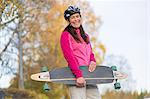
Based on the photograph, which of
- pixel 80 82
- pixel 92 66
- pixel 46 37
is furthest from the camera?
pixel 46 37

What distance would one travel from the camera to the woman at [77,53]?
2.30 meters

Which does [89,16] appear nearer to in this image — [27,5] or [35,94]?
[27,5]

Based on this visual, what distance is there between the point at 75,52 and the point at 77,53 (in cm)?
1

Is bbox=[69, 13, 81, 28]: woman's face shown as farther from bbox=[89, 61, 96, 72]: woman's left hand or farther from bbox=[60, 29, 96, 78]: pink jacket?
bbox=[89, 61, 96, 72]: woman's left hand

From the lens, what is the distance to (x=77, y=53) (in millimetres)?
2365

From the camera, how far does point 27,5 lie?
504cm

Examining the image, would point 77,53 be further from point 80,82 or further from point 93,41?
point 93,41

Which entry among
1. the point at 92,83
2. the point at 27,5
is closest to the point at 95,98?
the point at 92,83

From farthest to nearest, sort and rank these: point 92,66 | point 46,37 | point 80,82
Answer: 1. point 46,37
2. point 92,66
3. point 80,82

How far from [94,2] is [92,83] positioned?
3228 mm

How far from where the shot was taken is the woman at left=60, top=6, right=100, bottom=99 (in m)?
2.30

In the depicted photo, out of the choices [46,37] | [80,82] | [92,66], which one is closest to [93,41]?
[46,37]

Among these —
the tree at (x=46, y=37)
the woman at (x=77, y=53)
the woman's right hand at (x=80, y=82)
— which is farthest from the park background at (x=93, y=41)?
the woman's right hand at (x=80, y=82)

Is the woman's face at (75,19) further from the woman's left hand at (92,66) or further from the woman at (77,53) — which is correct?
the woman's left hand at (92,66)
